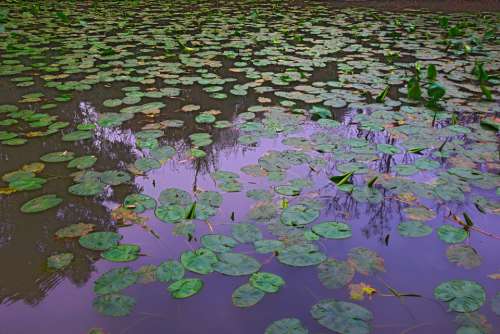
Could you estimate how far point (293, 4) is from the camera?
30.8 ft

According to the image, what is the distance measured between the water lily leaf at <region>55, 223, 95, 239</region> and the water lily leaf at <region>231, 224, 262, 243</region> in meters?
0.62

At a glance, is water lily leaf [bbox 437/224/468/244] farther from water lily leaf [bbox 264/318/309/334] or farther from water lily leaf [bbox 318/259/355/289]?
water lily leaf [bbox 264/318/309/334]

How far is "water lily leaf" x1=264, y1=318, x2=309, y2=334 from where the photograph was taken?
1.23 metres

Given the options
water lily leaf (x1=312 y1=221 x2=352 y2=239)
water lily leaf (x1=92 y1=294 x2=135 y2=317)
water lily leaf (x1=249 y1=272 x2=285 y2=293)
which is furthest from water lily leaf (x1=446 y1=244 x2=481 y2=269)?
water lily leaf (x1=92 y1=294 x2=135 y2=317)

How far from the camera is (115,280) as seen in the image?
1.43 metres

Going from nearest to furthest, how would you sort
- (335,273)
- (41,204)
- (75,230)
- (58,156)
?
(335,273)
(75,230)
(41,204)
(58,156)

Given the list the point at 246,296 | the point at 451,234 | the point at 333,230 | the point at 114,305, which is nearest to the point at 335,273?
the point at 333,230

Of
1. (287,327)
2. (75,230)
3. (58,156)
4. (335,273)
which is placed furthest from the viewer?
(58,156)

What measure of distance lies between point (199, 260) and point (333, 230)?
589 millimetres

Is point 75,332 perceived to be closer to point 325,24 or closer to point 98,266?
point 98,266

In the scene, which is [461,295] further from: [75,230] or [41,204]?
[41,204]

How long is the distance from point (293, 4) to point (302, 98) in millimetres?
7064

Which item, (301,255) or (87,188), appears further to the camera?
(87,188)

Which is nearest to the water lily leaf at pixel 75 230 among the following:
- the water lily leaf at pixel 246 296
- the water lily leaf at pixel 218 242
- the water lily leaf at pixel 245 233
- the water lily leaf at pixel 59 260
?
the water lily leaf at pixel 59 260
